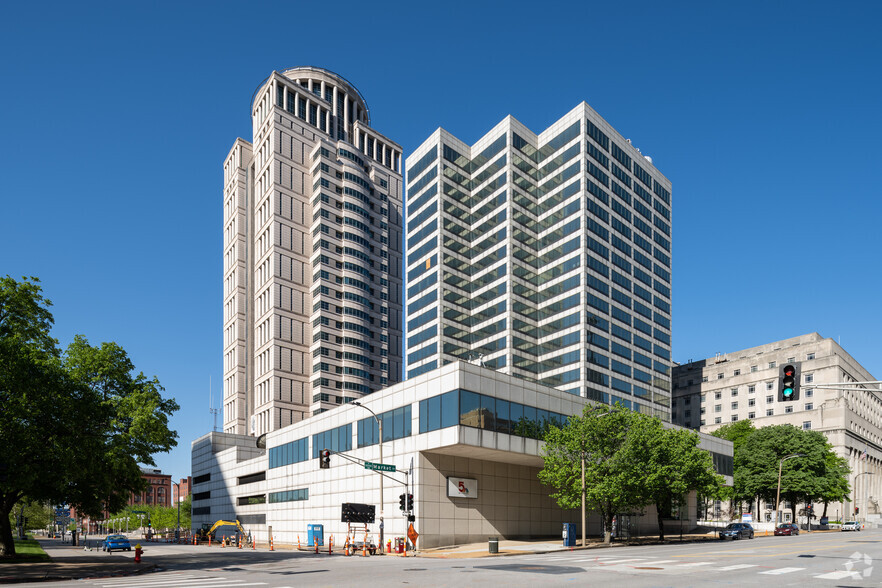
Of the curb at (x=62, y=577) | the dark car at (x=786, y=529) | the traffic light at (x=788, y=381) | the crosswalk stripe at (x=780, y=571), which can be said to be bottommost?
the dark car at (x=786, y=529)

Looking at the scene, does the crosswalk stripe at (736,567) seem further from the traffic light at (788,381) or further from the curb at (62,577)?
the curb at (62,577)

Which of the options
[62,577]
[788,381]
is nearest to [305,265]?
[62,577]

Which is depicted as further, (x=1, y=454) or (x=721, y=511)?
(x=721, y=511)

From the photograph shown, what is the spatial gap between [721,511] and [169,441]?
120 meters

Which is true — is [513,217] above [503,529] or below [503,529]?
above

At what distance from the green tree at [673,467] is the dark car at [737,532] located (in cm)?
522

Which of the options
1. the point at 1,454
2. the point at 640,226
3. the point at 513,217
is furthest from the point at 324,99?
the point at 1,454

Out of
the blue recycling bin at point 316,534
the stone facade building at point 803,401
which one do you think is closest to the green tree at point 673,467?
the blue recycling bin at point 316,534

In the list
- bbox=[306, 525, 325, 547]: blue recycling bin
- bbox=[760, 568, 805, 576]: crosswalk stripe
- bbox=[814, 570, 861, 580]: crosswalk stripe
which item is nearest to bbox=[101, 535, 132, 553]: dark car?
bbox=[306, 525, 325, 547]: blue recycling bin

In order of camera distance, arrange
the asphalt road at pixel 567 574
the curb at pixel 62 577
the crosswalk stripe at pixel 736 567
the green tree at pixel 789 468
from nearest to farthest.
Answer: the asphalt road at pixel 567 574 → the crosswalk stripe at pixel 736 567 → the curb at pixel 62 577 → the green tree at pixel 789 468

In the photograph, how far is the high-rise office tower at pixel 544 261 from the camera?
11081cm

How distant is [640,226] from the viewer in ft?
415

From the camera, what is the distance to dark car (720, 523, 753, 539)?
6241 cm

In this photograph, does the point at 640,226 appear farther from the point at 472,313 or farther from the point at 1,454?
the point at 1,454
